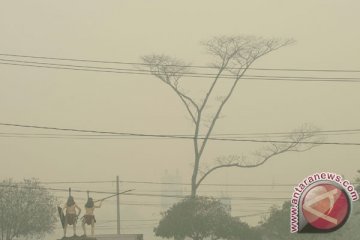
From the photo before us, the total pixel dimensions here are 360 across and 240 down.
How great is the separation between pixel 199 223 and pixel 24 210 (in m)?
14.1

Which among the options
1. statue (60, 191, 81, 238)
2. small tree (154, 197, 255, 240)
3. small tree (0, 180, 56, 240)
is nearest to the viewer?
statue (60, 191, 81, 238)

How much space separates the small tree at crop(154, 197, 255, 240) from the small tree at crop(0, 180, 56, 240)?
34.4 feet

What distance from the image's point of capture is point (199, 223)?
44.4m

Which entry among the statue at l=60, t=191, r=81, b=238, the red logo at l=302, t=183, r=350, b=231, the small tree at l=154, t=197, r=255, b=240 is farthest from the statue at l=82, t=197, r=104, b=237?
the red logo at l=302, t=183, r=350, b=231

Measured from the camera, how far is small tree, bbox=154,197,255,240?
4434 centimetres

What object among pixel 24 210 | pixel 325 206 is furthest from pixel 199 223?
pixel 325 206

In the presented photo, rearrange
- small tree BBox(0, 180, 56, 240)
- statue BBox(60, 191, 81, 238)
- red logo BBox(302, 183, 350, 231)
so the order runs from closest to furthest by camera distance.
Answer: red logo BBox(302, 183, 350, 231)
statue BBox(60, 191, 81, 238)
small tree BBox(0, 180, 56, 240)

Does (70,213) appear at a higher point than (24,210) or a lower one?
lower

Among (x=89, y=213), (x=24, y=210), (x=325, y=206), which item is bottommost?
(x=325, y=206)

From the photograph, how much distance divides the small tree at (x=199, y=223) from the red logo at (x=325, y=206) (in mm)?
29513

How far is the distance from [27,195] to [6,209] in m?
1.93

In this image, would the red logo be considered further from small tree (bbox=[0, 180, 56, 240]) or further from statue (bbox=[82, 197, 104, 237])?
small tree (bbox=[0, 180, 56, 240])

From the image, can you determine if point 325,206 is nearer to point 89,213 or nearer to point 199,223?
point 89,213

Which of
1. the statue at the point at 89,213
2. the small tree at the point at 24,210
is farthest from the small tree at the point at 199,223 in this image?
the statue at the point at 89,213
